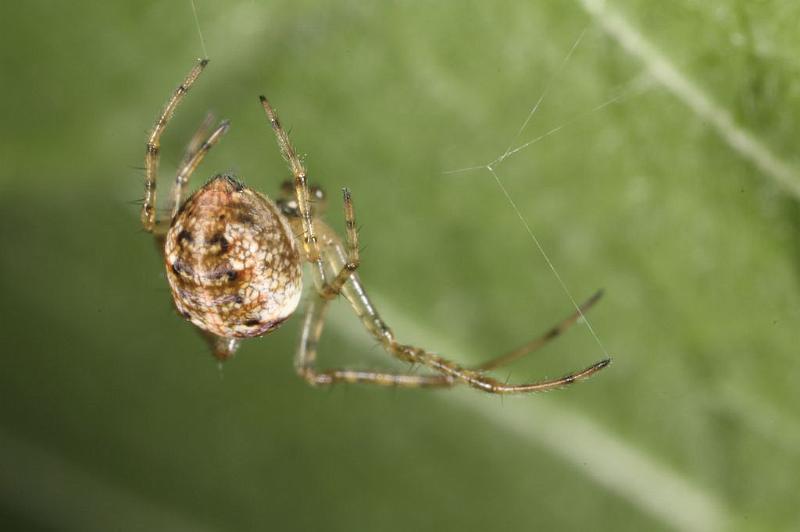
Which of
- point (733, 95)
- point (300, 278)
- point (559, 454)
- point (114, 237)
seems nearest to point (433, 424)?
point (559, 454)

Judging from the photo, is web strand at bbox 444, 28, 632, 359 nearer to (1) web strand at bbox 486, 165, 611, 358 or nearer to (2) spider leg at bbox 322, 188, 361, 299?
(1) web strand at bbox 486, 165, 611, 358

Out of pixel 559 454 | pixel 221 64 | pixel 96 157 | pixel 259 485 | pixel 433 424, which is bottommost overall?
pixel 559 454

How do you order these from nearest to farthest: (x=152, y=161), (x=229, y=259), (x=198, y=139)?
(x=229, y=259) → (x=152, y=161) → (x=198, y=139)

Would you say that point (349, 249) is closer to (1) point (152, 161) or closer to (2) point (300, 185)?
(2) point (300, 185)

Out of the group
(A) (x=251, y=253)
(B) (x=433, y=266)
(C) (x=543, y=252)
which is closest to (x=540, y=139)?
(C) (x=543, y=252)

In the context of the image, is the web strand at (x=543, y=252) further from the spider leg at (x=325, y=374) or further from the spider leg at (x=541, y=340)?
the spider leg at (x=325, y=374)

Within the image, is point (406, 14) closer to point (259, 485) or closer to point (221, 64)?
point (221, 64)

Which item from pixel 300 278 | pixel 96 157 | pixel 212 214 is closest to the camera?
pixel 212 214

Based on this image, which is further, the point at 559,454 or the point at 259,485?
the point at 259,485
